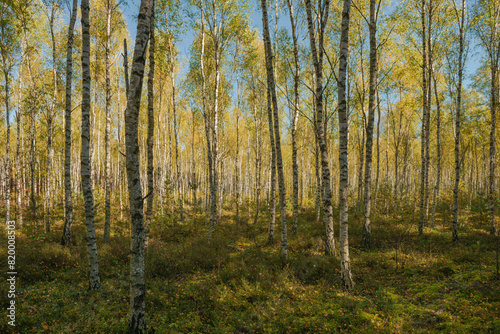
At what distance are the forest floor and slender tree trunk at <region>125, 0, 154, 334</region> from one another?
2.06 ft

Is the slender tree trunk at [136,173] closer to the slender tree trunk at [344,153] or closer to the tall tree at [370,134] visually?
the slender tree trunk at [344,153]

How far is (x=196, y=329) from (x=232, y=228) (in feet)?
28.8

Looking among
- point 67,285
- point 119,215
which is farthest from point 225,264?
point 119,215

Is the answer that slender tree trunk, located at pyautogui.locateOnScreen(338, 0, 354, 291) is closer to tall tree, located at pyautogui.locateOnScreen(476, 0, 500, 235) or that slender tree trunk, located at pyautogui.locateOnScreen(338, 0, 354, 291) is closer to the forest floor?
the forest floor

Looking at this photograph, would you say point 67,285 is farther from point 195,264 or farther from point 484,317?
point 484,317

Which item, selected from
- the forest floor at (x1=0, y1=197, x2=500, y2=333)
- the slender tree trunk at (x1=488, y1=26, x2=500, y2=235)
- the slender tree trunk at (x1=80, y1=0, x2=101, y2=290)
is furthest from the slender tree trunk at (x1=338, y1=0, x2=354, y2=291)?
the slender tree trunk at (x1=488, y1=26, x2=500, y2=235)

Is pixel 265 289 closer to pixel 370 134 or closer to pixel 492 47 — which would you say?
pixel 370 134

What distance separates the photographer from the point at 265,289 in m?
5.61

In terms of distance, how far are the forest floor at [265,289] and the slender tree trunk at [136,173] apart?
24.7 inches

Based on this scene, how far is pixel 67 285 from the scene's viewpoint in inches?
242

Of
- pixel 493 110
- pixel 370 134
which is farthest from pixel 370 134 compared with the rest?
pixel 493 110

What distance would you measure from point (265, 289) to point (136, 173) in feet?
13.7

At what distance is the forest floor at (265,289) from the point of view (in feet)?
14.0

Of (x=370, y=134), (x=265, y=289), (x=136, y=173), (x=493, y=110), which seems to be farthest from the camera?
(x=493, y=110)
